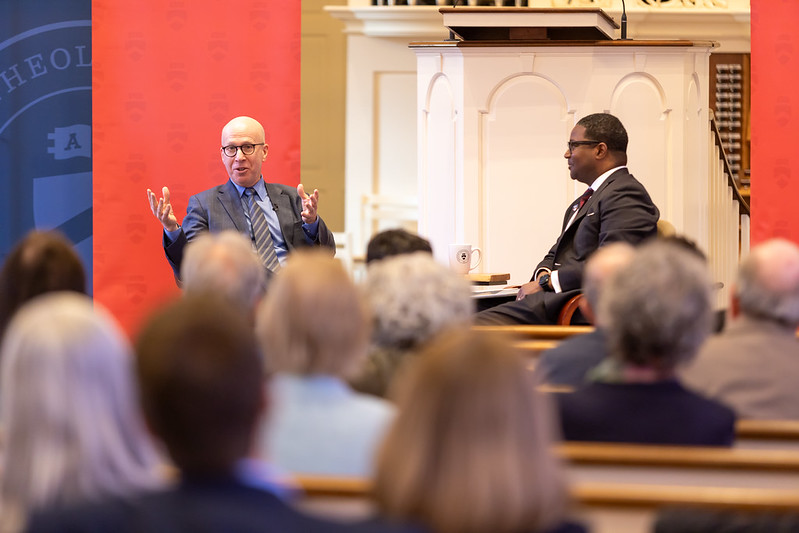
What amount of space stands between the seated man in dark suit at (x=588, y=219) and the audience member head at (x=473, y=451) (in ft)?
10.9

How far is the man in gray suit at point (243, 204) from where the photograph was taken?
5.10m

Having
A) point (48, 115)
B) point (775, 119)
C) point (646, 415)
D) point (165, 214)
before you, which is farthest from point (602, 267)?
point (48, 115)

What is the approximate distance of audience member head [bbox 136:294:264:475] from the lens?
4.12 ft

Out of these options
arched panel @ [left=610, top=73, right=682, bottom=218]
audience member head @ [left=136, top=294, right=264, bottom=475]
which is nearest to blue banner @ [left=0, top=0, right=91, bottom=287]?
arched panel @ [left=610, top=73, right=682, bottom=218]

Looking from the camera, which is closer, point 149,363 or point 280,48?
point 149,363

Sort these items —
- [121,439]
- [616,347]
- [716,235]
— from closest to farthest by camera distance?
[121,439], [616,347], [716,235]

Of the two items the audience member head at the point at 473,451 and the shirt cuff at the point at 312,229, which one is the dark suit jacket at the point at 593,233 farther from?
the audience member head at the point at 473,451

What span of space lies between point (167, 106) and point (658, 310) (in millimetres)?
3972

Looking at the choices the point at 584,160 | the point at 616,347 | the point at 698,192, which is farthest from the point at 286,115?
the point at 616,347

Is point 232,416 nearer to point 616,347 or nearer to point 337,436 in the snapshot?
point 337,436

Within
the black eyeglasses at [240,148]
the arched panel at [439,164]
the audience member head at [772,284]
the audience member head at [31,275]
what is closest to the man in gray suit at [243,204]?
the black eyeglasses at [240,148]

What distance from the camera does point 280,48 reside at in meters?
5.51

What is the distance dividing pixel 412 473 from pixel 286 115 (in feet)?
14.5

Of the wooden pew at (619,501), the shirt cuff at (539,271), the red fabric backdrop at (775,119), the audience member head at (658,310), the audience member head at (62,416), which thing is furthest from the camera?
the red fabric backdrop at (775,119)
